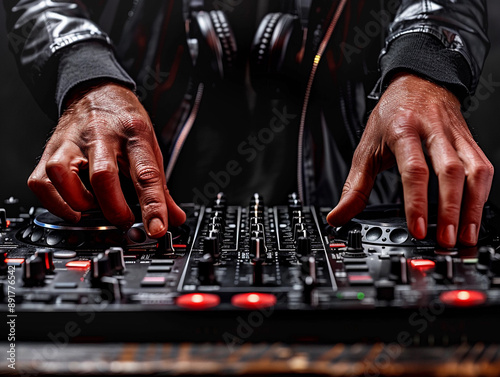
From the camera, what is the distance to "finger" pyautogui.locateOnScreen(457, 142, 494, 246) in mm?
1121

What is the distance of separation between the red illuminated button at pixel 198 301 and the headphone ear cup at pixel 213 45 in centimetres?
120

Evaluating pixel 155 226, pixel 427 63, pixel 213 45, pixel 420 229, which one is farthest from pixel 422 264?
pixel 213 45

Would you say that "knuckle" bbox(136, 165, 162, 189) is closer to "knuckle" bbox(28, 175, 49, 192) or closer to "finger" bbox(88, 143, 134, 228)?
"finger" bbox(88, 143, 134, 228)

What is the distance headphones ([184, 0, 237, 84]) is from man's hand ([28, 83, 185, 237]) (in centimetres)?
→ 56

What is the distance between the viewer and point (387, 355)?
739mm

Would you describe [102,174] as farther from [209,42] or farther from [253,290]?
[209,42]

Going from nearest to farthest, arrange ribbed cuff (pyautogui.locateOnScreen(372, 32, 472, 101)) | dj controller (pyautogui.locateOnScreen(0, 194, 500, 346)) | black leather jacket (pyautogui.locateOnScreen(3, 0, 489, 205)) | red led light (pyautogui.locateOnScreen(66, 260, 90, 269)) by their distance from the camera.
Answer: dj controller (pyautogui.locateOnScreen(0, 194, 500, 346)) → red led light (pyautogui.locateOnScreen(66, 260, 90, 269)) → ribbed cuff (pyautogui.locateOnScreen(372, 32, 472, 101)) → black leather jacket (pyautogui.locateOnScreen(3, 0, 489, 205))

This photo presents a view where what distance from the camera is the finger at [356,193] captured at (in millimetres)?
1254

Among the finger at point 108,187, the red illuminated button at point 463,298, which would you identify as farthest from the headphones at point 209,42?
the red illuminated button at point 463,298

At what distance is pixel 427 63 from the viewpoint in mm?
1411

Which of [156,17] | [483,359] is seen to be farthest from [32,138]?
[483,359]

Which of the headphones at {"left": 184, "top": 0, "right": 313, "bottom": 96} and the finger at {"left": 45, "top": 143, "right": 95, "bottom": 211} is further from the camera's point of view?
the headphones at {"left": 184, "top": 0, "right": 313, "bottom": 96}

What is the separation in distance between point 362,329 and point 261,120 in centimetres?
147

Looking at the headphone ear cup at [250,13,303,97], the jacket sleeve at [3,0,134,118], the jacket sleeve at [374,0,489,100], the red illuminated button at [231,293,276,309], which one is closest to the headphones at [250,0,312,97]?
the headphone ear cup at [250,13,303,97]
